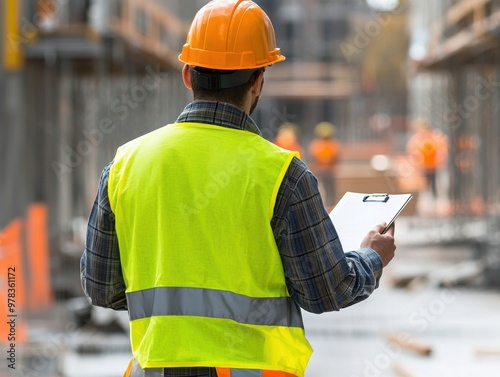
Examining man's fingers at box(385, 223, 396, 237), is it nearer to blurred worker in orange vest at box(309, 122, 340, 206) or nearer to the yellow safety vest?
the yellow safety vest

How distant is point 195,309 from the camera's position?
2590 millimetres

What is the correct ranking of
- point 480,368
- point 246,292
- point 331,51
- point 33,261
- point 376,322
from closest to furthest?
point 246,292
point 480,368
point 376,322
point 33,261
point 331,51

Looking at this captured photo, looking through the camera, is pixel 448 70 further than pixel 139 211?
Yes

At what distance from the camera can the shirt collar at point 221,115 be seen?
2709mm

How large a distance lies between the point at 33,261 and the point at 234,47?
9.30 meters

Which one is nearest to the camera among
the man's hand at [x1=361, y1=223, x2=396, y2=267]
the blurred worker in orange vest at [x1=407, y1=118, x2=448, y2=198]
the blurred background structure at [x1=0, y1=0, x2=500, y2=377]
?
the man's hand at [x1=361, y1=223, x2=396, y2=267]

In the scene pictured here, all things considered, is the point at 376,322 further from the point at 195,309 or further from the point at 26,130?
the point at 195,309

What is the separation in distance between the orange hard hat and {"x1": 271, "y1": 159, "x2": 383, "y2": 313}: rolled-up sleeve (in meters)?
0.33

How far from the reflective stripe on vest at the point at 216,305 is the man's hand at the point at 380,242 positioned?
0.32m

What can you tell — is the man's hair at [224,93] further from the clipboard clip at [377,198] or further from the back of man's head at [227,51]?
the clipboard clip at [377,198]

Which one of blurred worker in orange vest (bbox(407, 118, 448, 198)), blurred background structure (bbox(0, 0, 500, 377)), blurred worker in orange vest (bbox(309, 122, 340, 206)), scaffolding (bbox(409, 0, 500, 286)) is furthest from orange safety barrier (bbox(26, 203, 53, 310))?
blurred worker in orange vest (bbox(309, 122, 340, 206))

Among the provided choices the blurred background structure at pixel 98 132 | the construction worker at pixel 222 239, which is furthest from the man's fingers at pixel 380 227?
the blurred background structure at pixel 98 132

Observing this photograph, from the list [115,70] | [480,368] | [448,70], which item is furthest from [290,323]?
[448,70]

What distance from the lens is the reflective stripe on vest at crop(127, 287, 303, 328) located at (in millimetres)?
2574
